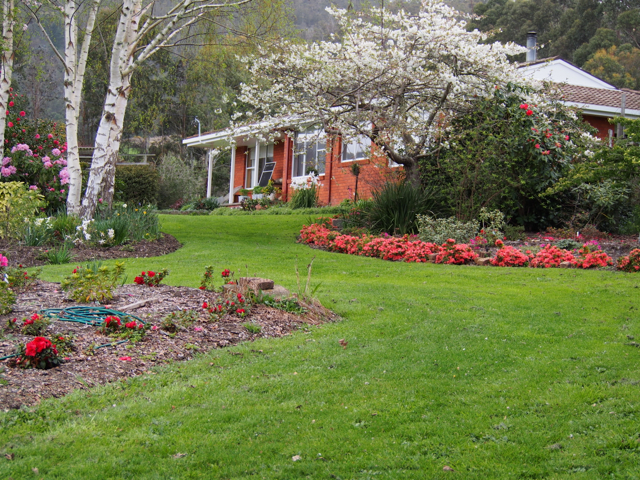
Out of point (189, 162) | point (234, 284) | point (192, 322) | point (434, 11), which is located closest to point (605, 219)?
point (434, 11)

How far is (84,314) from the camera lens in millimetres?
5148

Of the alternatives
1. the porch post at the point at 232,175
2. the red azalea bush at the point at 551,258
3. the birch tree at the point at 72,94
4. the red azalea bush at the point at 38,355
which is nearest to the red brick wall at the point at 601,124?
the red azalea bush at the point at 551,258

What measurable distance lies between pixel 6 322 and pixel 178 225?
10714 millimetres

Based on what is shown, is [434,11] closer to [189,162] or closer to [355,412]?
[355,412]

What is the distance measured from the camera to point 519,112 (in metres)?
12.5

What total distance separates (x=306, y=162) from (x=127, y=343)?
13652 millimetres

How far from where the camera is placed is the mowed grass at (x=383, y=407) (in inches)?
116

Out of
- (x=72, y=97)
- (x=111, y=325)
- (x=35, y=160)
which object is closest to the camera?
(x=111, y=325)

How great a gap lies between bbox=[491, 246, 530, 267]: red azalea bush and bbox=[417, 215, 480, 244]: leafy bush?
146cm

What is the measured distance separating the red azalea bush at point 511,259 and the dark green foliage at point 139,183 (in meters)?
18.0

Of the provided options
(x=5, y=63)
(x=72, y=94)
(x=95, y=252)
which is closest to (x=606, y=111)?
(x=72, y=94)

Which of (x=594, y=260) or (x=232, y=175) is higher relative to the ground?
(x=232, y=175)

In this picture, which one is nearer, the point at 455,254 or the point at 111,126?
the point at 455,254

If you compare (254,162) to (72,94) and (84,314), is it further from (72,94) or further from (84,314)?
(84,314)
